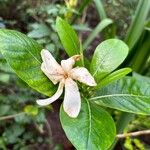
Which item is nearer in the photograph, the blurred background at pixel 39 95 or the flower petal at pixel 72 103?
the flower petal at pixel 72 103

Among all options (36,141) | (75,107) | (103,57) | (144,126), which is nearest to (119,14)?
(144,126)

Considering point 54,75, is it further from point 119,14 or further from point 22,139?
point 119,14

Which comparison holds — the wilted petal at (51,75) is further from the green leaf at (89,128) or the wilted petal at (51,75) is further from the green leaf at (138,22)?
the green leaf at (138,22)

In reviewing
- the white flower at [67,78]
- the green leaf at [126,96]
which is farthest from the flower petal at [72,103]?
the green leaf at [126,96]

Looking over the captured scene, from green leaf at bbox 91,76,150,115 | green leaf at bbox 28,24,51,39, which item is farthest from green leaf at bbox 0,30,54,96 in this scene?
green leaf at bbox 28,24,51,39

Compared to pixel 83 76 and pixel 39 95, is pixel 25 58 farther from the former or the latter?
pixel 39 95

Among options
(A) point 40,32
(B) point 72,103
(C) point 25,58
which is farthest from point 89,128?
(A) point 40,32

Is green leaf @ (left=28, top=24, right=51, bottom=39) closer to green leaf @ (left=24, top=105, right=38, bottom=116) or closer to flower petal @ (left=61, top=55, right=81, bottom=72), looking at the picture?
green leaf @ (left=24, top=105, right=38, bottom=116)
